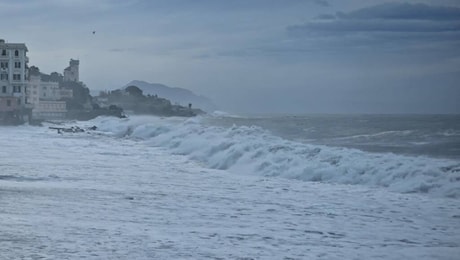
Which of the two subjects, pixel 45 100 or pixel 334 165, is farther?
pixel 45 100

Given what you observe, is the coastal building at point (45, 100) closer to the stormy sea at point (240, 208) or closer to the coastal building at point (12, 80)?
the coastal building at point (12, 80)

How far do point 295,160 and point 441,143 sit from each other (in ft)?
41.6

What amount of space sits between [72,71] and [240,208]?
142 m

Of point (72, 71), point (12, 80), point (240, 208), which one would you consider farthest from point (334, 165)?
point (72, 71)

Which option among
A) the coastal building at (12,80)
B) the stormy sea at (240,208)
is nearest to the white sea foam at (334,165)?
the stormy sea at (240,208)

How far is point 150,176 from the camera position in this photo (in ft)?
64.6

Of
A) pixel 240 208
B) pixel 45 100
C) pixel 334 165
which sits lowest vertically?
pixel 240 208

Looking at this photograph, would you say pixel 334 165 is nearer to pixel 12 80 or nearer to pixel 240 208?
pixel 240 208

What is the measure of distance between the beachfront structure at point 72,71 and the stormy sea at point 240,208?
127805 mm

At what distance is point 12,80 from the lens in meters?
76.3

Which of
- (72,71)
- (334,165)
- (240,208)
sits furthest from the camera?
(72,71)

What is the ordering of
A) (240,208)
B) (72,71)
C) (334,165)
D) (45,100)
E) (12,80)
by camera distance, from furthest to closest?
(72,71), (45,100), (12,80), (334,165), (240,208)

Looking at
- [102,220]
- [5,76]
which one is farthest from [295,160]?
[5,76]

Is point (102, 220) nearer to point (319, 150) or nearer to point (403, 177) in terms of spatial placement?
point (403, 177)
